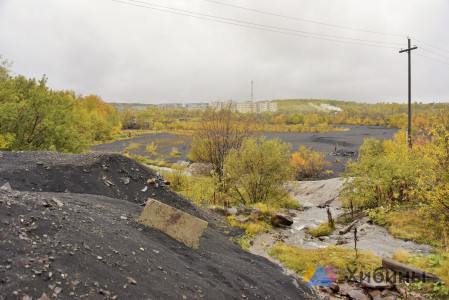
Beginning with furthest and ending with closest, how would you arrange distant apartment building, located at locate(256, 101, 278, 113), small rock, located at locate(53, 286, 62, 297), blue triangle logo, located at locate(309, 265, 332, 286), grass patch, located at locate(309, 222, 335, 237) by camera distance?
distant apartment building, located at locate(256, 101, 278, 113) → grass patch, located at locate(309, 222, 335, 237) → blue triangle logo, located at locate(309, 265, 332, 286) → small rock, located at locate(53, 286, 62, 297)

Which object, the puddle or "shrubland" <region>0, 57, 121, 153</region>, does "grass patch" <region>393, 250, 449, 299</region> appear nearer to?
the puddle

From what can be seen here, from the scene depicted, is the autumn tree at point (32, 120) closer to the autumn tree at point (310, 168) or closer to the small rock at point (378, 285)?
the small rock at point (378, 285)

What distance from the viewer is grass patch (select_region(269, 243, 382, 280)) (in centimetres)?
835

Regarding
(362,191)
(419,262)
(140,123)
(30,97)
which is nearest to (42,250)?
(419,262)

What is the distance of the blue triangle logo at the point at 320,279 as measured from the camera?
299 inches

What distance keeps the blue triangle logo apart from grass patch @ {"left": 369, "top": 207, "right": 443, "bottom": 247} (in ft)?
16.3

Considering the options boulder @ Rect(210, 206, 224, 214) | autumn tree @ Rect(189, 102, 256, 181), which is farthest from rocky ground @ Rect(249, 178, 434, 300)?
autumn tree @ Rect(189, 102, 256, 181)

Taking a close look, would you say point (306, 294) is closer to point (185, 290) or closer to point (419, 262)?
point (185, 290)

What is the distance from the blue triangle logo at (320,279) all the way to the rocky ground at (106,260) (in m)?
1.25

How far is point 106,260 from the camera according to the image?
435 cm

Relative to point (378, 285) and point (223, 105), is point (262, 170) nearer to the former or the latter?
point (223, 105)

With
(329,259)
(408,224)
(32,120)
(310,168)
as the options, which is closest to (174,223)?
(329,259)

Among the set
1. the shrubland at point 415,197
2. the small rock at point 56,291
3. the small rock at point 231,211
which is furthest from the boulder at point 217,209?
the small rock at point 56,291

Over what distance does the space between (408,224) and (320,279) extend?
7.27 meters
